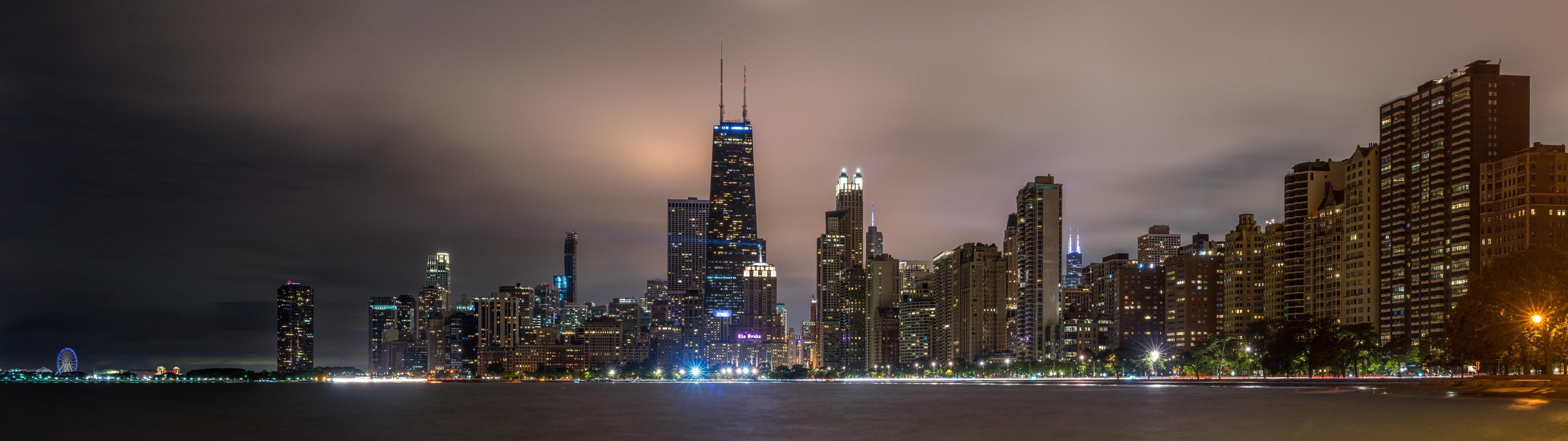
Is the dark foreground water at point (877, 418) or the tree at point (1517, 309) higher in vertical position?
the tree at point (1517, 309)

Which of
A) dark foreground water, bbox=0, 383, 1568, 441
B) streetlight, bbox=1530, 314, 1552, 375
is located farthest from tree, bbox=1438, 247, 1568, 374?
dark foreground water, bbox=0, 383, 1568, 441

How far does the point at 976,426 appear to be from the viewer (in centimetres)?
8419

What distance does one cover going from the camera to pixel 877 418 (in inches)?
3920

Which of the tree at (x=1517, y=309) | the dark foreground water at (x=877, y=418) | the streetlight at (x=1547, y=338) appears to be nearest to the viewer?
the dark foreground water at (x=877, y=418)

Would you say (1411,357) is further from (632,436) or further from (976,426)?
(632,436)

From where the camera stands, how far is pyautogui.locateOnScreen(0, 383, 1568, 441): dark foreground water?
70625 mm

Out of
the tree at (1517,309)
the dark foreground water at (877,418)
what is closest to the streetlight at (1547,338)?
the tree at (1517,309)

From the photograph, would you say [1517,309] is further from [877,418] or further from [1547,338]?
[877,418]

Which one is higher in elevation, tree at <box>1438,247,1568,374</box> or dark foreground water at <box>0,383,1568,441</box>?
tree at <box>1438,247,1568,374</box>

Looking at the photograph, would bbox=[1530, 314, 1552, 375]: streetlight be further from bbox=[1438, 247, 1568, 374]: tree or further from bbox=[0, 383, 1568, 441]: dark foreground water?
bbox=[0, 383, 1568, 441]: dark foreground water

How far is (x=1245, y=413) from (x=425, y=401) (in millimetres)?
120732

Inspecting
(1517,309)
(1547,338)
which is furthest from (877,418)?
(1547,338)

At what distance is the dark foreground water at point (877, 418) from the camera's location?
70.6m

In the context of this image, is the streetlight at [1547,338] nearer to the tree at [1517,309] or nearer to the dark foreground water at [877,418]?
the tree at [1517,309]
